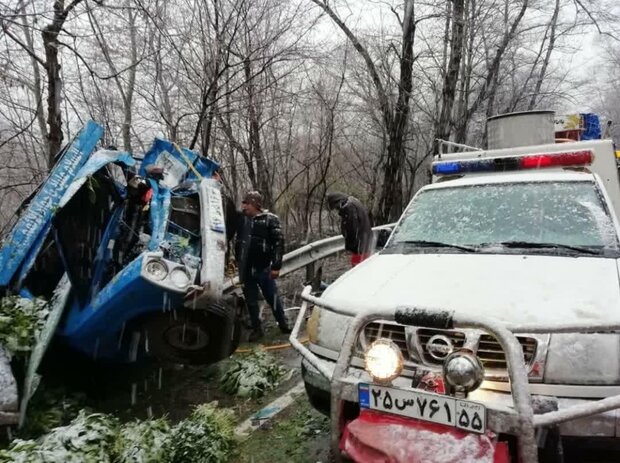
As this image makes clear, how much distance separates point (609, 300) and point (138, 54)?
8.08 m

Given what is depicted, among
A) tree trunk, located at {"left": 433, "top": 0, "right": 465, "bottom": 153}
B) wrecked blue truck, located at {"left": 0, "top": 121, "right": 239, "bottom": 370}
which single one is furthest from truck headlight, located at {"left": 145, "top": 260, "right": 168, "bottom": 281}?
tree trunk, located at {"left": 433, "top": 0, "right": 465, "bottom": 153}

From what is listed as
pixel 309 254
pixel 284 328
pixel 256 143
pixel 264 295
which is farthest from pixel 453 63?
pixel 284 328

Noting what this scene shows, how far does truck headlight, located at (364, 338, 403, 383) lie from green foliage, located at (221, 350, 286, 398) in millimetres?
2328

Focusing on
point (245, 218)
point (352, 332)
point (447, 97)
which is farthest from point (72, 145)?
point (447, 97)

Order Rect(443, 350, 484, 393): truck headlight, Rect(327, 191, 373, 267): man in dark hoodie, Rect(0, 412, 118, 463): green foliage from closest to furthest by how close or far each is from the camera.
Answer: Rect(443, 350, 484, 393): truck headlight → Rect(0, 412, 118, 463): green foliage → Rect(327, 191, 373, 267): man in dark hoodie

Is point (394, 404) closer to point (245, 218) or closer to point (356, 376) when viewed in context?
point (356, 376)

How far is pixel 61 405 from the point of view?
4254 millimetres

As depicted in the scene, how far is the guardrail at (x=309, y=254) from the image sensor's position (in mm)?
6982

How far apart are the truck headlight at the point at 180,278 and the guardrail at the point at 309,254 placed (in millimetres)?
2198

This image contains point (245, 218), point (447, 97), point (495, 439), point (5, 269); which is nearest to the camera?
point (495, 439)

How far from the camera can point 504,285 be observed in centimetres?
296

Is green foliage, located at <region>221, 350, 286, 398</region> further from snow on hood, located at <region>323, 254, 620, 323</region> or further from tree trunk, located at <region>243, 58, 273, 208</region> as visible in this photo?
tree trunk, located at <region>243, 58, 273, 208</region>

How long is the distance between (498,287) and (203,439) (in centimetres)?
219

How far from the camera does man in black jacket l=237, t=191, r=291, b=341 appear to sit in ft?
20.6
